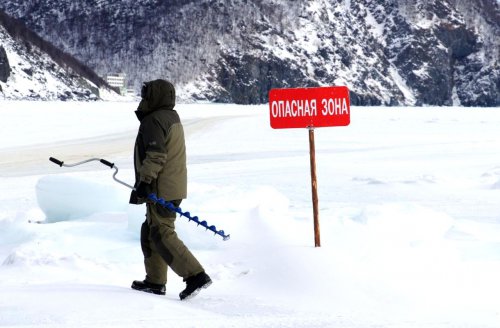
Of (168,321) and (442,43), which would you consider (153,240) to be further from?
(442,43)

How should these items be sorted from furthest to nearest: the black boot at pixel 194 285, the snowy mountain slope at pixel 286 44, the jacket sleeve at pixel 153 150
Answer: the snowy mountain slope at pixel 286 44
the black boot at pixel 194 285
the jacket sleeve at pixel 153 150

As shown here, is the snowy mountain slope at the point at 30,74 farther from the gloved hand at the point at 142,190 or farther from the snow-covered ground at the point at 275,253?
the gloved hand at the point at 142,190

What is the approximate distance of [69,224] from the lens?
725 centimetres

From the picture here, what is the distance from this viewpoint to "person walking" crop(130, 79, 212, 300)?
13.9 ft

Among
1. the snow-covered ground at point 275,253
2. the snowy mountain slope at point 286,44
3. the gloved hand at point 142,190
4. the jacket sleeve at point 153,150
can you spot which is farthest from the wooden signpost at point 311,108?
the snowy mountain slope at point 286,44

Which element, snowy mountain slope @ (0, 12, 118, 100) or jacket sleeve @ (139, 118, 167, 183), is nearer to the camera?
jacket sleeve @ (139, 118, 167, 183)

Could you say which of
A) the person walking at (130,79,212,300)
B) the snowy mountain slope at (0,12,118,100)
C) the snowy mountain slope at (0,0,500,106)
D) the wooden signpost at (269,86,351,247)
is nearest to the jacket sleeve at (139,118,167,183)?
the person walking at (130,79,212,300)

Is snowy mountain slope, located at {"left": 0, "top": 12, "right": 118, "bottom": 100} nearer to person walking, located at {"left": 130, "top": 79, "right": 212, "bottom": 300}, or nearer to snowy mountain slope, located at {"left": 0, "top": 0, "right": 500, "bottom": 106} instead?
snowy mountain slope, located at {"left": 0, "top": 0, "right": 500, "bottom": 106}

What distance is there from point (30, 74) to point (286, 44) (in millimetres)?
77200

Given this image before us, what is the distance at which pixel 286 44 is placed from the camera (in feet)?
Result: 495

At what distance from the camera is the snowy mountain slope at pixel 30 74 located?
76250 mm

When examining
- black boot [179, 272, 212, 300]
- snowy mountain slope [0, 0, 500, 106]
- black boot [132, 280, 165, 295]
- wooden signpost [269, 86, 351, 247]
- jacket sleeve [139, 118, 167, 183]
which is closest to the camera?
jacket sleeve [139, 118, 167, 183]

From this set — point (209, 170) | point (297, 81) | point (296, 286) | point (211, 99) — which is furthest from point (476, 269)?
point (297, 81)

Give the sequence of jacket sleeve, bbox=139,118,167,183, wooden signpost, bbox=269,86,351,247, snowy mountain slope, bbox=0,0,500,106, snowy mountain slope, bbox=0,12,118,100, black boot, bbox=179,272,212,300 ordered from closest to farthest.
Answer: jacket sleeve, bbox=139,118,167,183 < black boot, bbox=179,272,212,300 < wooden signpost, bbox=269,86,351,247 < snowy mountain slope, bbox=0,12,118,100 < snowy mountain slope, bbox=0,0,500,106
